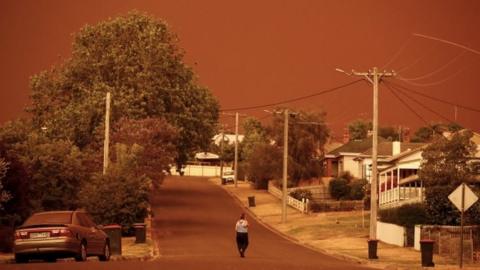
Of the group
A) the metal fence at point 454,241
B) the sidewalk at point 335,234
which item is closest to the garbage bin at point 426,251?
the sidewalk at point 335,234

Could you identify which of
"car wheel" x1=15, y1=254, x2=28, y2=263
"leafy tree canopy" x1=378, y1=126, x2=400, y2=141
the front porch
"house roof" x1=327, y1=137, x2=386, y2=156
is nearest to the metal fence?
the front porch

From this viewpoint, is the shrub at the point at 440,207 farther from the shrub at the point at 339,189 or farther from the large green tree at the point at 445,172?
the shrub at the point at 339,189

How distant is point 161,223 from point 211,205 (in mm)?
16544

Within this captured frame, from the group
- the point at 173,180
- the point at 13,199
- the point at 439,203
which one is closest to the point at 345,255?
the point at 439,203

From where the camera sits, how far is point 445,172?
53.9 meters

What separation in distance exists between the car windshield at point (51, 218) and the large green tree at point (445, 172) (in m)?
26.3

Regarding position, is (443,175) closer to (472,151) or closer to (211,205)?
(472,151)

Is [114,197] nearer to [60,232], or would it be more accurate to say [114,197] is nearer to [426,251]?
[426,251]

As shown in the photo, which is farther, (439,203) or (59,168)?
(59,168)

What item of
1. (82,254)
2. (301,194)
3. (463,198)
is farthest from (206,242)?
(301,194)

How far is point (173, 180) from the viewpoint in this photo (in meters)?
123

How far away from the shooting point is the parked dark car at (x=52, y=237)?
30.8 m

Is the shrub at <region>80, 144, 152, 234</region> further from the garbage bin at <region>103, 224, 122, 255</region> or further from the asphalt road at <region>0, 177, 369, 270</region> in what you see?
the garbage bin at <region>103, 224, 122, 255</region>

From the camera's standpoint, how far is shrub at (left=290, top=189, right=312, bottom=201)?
89500 mm
